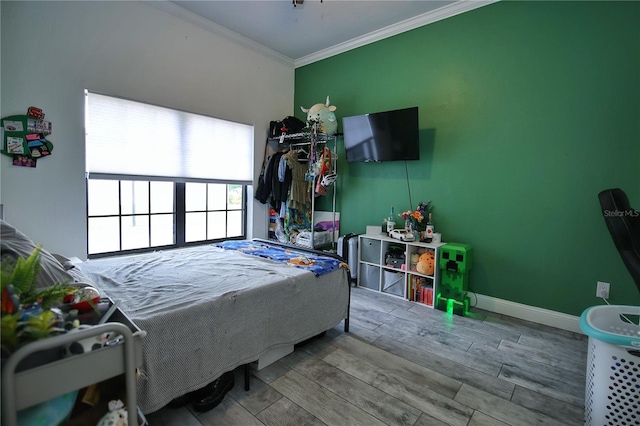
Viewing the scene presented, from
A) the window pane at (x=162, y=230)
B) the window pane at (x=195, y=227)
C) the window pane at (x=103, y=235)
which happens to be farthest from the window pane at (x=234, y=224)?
the window pane at (x=103, y=235)

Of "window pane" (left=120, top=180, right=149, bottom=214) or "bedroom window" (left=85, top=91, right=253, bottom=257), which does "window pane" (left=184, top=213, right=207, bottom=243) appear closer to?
"bedroom window" (left=85, top=91, right=253, bottom=257)

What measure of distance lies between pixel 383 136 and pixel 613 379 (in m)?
2.56

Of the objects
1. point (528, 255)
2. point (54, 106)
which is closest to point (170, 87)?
point (54, 106)

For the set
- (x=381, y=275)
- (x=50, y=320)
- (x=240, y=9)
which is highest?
(x=240, y=9)

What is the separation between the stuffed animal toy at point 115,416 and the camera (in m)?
0.93

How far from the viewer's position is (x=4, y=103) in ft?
7.47

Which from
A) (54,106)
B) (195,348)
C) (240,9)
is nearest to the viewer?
(195,348)

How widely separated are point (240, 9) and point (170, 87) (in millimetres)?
1061

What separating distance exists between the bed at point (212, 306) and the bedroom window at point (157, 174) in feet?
3.02

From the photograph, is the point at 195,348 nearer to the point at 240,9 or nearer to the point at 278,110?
the point at 240,9

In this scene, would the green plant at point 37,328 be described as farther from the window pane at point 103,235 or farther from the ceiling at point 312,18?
the ceiling at point 312,18

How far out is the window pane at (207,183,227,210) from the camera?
3.76 metres

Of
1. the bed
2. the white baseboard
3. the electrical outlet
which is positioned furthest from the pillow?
the electrical outlet

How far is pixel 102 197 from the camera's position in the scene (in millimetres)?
2910
